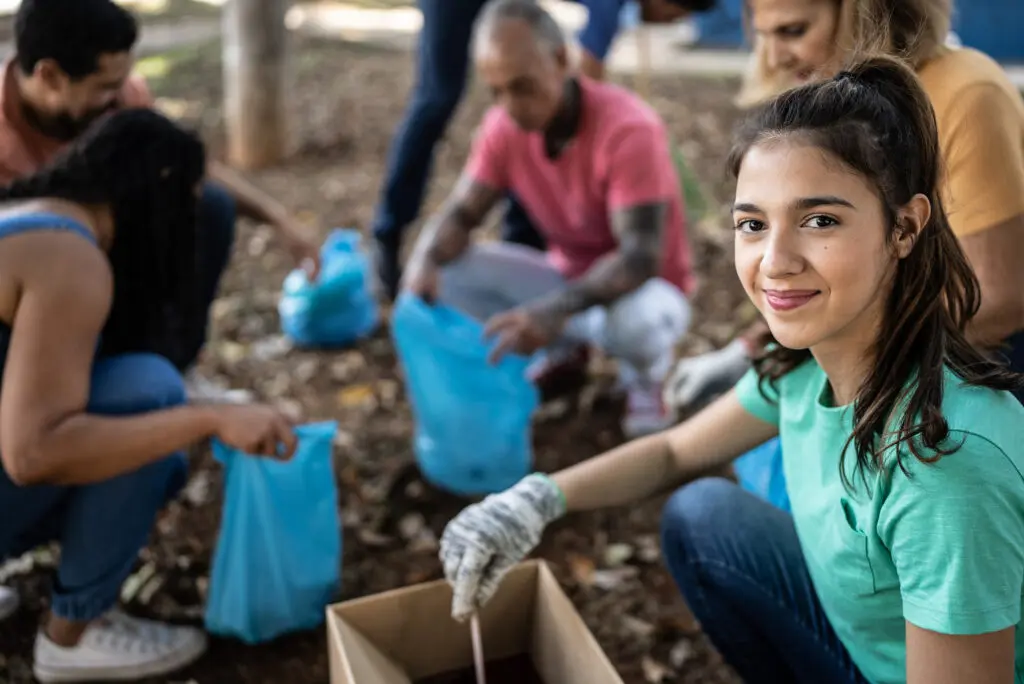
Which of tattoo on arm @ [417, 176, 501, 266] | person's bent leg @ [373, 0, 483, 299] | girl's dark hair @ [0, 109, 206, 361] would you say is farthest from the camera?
person's bent leg @ [373, 0, 483, 299]

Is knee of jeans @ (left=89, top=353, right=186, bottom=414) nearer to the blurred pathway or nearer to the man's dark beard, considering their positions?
the man's dark beard

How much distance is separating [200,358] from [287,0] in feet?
7.63

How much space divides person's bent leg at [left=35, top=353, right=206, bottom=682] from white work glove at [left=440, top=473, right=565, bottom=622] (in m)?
0.73

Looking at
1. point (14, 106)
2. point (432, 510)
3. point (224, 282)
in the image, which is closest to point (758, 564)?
point (432, 510)

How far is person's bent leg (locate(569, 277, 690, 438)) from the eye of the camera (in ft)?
9.70

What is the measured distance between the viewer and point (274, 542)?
213 cm

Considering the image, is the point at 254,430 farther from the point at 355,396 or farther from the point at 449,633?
the point at 355,396

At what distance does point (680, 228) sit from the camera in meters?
3.04

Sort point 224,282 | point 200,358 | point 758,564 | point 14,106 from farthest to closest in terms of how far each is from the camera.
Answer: point 224,282 < point 200,358 < point 14,106 < point 758,564

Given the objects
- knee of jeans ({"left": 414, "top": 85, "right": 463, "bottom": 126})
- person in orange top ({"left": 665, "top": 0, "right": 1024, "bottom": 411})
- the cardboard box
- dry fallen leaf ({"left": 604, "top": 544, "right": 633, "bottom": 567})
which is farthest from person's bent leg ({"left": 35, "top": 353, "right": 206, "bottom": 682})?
knee of jeans ({"left": 414, "top": 85, "right": 463, "bottom": 126})

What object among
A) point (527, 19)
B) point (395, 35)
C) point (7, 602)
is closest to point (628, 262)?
point (527, 19)

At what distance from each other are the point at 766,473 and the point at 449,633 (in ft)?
2.42

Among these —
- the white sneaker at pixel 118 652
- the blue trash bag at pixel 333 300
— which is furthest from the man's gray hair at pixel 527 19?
the white sneaker at pixel 118 652

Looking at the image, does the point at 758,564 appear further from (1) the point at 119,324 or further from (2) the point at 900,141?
(1) the point at 119,324
